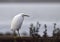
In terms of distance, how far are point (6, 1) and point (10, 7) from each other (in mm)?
86

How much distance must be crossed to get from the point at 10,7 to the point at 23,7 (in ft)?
0.50

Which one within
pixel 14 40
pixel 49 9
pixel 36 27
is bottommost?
pixel 14 40

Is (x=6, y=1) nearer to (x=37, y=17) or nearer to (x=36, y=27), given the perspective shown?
(x=37, y=17)

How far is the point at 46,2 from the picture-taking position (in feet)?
6.07

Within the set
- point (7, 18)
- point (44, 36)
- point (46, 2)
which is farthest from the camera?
point (7, 18)

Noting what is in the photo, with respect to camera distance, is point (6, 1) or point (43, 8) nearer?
point (6, 1)

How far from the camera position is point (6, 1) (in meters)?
1.89

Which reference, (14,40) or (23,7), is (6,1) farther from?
(14,40)

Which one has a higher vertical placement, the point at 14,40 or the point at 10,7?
the point at 10,7

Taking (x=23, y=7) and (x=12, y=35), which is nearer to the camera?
(x=12, y=35)

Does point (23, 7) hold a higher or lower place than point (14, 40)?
higher

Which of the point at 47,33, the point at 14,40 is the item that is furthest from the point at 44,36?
the point at 14,40

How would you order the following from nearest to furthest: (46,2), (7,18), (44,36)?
(44,36) < (46,2) < (7,18)

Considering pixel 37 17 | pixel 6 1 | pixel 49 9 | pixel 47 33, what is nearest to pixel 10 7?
pixel 6 1
